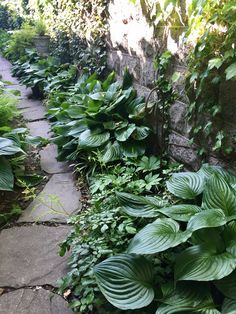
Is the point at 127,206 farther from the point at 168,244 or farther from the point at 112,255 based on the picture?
the point at 168,244

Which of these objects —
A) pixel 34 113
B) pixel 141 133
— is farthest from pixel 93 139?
pixel 34 113

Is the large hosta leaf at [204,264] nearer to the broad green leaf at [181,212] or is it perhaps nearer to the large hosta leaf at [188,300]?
the large hosta leaf at [188,300]

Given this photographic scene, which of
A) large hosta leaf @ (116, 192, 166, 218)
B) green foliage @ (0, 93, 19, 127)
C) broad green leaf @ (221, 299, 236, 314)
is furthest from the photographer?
green foliage @ (0, 93, 19, 127)

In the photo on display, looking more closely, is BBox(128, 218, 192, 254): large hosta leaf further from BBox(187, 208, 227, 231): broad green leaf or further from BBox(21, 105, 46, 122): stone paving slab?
BBox(21, 105, 46, 122): stone paving slab

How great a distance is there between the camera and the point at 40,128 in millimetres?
3896

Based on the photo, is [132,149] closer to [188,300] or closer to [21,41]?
[188,300]

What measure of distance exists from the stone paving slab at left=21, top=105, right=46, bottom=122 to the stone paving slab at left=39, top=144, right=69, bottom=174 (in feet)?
3.26

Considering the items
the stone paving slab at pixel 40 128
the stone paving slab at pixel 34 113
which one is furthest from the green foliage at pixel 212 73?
the stone paving slab at pixel 34 113

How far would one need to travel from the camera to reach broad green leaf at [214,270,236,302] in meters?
1.23

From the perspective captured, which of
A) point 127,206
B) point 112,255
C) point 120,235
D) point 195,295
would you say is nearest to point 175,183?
point 127,206

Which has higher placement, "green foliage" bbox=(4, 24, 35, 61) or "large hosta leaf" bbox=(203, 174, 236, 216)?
"green foliage" bbox=(4, 24, 35, 61)

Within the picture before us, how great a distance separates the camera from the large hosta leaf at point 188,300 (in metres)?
1.22

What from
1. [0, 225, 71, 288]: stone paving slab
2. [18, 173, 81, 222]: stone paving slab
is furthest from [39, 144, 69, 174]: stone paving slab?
[0, 225, 71, 288]: stone paving slab

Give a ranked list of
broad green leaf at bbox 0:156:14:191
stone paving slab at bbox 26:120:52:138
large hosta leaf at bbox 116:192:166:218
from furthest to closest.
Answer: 1. stone paving slab at bbox 26:120:52:138
2. broad green leaf at bbox 0:156:14:191
3. large hosta leaf at bbox 116:192:166:218
